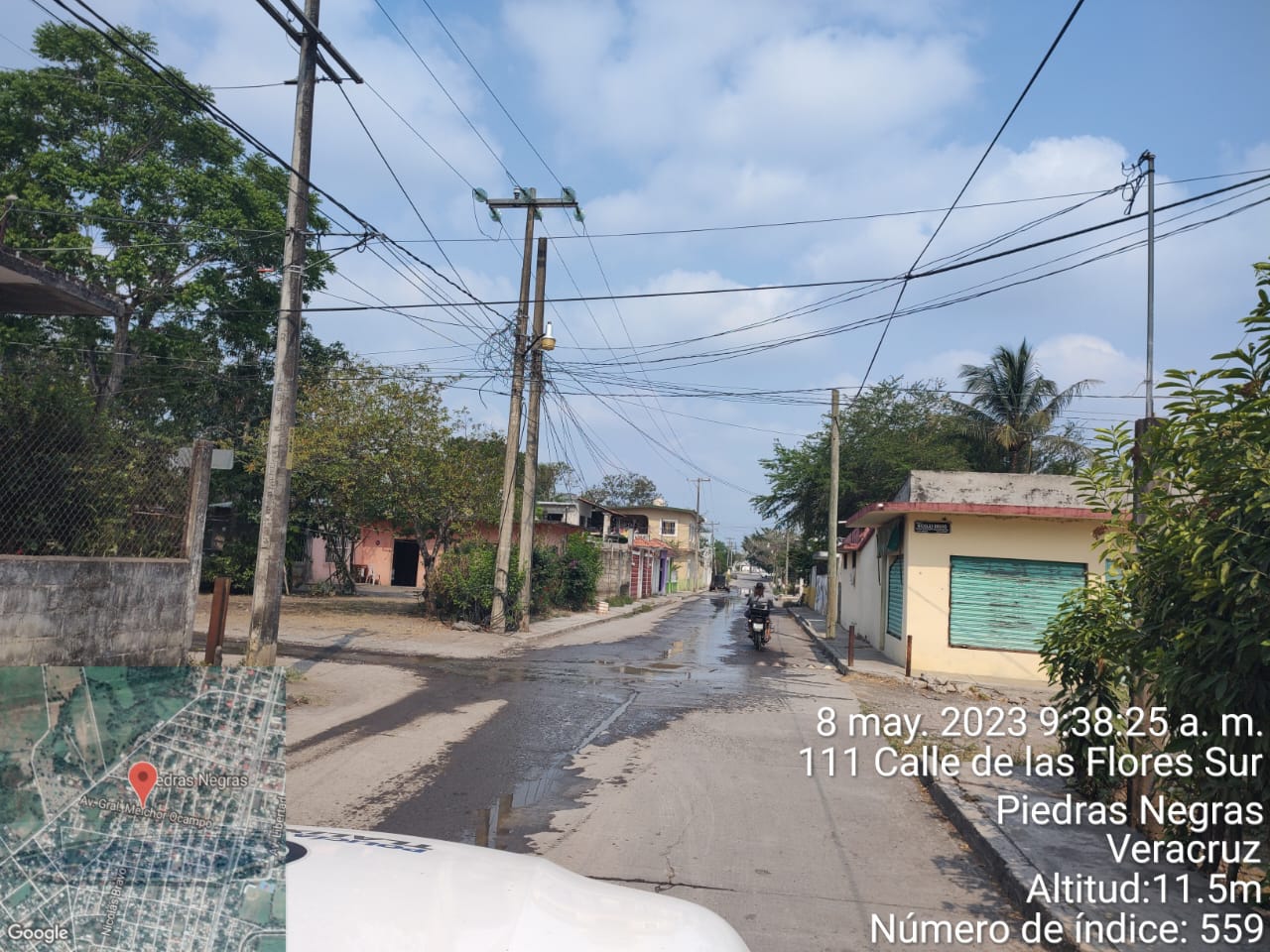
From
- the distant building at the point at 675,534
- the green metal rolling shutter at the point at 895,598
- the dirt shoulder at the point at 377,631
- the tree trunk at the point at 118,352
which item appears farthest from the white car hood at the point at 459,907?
the distant building at the point at 675,534

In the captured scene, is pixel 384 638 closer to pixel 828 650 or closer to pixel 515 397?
pixel 515 397

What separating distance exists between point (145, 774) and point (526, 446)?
20.5m

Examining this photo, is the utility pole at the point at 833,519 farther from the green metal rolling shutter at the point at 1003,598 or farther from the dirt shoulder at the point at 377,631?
the green metal rolling shutter at the point at 1003,598

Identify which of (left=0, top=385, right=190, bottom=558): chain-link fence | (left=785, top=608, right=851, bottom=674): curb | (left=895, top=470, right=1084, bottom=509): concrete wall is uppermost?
(left=895, top=470, right=1084, bottom=509): concrete wall

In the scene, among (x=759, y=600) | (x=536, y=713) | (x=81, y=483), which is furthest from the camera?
(x=759, y=600)

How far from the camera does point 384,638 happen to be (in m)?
19.2

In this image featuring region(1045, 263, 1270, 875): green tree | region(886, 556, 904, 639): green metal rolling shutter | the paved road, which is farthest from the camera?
region(886, 556, 904, 639): green metal rolling shutter

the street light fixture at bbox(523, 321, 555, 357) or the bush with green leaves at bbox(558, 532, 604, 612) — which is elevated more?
the street light fixture at bbox(523, 321, 555, 357)

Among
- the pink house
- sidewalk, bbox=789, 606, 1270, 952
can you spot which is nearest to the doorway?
the pink house

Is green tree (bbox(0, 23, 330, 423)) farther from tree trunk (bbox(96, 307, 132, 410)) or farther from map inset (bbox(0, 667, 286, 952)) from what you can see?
map inset (bbox(0, 667, 286, 952))

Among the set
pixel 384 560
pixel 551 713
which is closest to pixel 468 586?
pixel 551 713

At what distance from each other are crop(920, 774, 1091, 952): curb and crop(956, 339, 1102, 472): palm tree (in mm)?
29498

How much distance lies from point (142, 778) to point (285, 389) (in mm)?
10715

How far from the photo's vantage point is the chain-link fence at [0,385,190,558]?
861 cm
